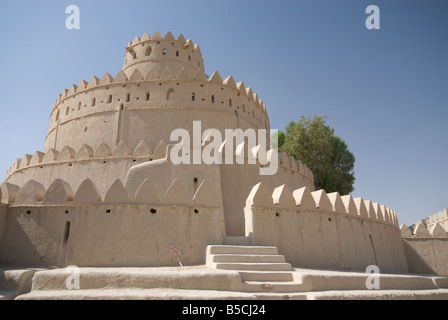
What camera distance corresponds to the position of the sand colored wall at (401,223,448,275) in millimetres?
13898

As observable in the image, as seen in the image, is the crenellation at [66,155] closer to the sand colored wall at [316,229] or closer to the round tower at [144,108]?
the round tower at [144,108]

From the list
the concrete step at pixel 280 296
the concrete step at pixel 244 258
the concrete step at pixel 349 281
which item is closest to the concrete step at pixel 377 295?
the concrete step at pixel 280 296

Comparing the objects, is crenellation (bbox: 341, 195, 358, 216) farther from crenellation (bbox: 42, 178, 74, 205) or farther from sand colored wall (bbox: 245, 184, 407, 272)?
crenellation (bbox: 42, 178, 74, 205)

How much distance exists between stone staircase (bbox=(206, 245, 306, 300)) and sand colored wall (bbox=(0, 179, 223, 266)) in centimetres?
86

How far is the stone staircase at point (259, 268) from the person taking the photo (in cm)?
689

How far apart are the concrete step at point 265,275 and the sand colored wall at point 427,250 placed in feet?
31.1

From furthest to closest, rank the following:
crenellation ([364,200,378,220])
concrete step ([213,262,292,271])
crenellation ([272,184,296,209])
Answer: crenellation ([364,200,378,220]) < crenellation ([272,184,296,209]) < concrete step ([213,262,292,271])

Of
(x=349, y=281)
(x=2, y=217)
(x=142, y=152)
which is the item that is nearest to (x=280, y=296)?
(x=349, y=281)

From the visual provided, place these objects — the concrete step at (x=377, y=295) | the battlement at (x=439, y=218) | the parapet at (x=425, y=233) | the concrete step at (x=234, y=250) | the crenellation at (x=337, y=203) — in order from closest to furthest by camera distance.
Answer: the concrete step at (x=377, y=295) < the concrete step at (x=234, y=250) < the crenellation at (x=337, y=203) < the parapet at (x=425, y=233) < the battlement at (x=439, y=218)

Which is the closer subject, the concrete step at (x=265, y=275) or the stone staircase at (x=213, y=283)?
the stone staircase at (x=213, y=283)

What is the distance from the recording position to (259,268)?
7.68 m

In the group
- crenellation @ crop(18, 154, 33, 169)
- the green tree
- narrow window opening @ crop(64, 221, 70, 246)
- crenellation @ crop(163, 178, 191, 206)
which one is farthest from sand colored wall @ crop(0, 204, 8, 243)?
the green tree

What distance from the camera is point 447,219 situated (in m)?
21.2
